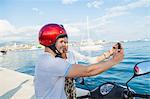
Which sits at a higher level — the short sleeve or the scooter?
the short sleeve

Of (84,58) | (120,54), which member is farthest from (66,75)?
(84,58)

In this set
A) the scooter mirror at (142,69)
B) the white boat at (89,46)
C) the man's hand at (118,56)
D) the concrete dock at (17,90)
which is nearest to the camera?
the man's hand at (118,56)

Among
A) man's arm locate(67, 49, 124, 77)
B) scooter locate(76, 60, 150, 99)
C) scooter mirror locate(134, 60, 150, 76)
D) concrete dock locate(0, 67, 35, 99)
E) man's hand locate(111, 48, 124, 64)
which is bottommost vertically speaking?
concrete dock locate(0, 67, 35, 99)

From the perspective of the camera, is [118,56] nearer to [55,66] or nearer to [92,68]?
[92,68]

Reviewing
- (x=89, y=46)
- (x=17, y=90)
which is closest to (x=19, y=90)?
(x=17, y=90)

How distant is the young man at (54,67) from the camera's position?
1.75 metres

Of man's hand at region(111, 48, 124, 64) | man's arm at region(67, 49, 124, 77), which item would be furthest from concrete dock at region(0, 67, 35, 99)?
man's hand at region(111, 48, 124, 64)

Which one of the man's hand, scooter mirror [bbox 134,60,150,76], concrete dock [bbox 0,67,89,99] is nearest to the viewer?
the man's hand

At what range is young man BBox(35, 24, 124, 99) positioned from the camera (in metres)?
1.75

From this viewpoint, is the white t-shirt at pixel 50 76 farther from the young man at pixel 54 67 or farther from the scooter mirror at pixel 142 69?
the scooter mirror at pixel 142 69

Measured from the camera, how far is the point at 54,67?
5.87ft

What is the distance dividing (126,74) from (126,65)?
1571 mm

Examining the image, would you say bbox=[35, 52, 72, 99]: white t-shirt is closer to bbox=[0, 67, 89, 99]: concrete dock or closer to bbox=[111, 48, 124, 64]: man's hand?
bbox=[111, 48, 124, 64]: man's hand

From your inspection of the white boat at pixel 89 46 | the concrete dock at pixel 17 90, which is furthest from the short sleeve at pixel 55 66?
A: the white boat at pixel 89 46
